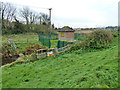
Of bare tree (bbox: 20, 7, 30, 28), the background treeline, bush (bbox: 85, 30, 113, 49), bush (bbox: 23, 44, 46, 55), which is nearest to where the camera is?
bush (bbox: 85, 30, 113, 49)

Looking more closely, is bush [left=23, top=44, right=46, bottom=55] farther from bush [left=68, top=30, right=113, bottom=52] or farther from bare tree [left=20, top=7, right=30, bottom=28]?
bare tree [left=20, top=7, right=30, bottom=28]

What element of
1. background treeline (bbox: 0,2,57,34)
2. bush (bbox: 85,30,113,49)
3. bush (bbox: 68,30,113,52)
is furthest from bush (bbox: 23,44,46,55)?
background treeline (bbox: 0,2,57,34)

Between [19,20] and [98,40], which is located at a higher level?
[19,20]

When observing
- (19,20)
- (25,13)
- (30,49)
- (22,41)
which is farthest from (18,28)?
(30,49)

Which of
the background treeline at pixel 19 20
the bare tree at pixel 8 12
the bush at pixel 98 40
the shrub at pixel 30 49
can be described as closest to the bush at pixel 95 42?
the bush at pixel 98 40

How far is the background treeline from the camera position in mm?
27844

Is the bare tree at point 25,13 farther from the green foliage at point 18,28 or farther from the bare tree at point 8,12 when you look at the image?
the green foliage at point 18,28

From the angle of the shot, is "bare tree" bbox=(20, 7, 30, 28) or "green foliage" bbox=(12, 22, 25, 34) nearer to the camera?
"green foliage" bbox=(12, 22, 25, 34)

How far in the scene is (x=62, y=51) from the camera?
927 cm

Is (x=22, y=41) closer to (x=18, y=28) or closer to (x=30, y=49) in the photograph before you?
(x=30, y=49)

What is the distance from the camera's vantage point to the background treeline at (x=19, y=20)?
27.8 meters

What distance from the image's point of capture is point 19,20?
108 feet

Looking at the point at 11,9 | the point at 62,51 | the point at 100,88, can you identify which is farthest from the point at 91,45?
the point at 11,9

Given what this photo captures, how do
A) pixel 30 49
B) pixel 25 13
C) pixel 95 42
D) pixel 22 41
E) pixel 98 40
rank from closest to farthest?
pixel 95 42 → pixel 98 40 → pixel 30 49 → pixel 22 41 → pixel 25 13
